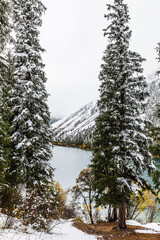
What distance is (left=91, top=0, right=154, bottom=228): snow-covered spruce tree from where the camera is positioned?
9094 millimetres

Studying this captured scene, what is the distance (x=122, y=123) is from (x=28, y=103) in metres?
6.28

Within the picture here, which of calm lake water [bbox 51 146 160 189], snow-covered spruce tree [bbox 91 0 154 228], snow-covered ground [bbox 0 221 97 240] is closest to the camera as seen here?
snow-covered ground [bbox 0 221 97 240]

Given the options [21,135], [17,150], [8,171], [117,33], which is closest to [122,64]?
[117,33]

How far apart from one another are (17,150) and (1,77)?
180 inches

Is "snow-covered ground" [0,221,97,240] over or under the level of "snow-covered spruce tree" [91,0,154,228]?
under

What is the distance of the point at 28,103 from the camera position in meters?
9.53

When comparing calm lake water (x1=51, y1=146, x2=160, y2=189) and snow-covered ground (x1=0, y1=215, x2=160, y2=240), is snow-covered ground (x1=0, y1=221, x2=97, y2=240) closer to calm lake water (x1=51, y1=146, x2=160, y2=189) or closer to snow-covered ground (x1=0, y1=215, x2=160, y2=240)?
snow-covered ground (x1=0, y1=215, x2=160, y2=240)

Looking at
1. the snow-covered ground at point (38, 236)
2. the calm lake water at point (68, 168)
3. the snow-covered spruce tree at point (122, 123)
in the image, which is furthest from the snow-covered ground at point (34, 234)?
the calm lake water at point (68, 168)

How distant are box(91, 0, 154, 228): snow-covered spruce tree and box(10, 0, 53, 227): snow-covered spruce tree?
4.06 m

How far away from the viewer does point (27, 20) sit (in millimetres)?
9555

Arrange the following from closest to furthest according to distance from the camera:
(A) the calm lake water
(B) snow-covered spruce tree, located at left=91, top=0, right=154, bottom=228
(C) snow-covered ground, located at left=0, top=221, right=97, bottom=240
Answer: (C) snow-covered ground, located at left=0, top=221, right=97, bottom=240, (B) snow-covered spruce tree, located at left=91, top=0, right=154, bottom=228, (A) the calm lake water

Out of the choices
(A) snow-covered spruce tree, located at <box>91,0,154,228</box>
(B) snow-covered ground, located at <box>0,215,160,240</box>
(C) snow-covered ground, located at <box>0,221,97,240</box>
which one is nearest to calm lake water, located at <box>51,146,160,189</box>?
(A) snow-covered spruce tree, located at <box>91,0,154,228</box>

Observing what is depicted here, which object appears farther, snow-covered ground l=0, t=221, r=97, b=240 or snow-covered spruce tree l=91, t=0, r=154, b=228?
snow-covered spruce tree l=91, t=0, r=154, b=228

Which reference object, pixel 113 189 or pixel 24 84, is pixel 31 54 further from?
pixel 113 189
